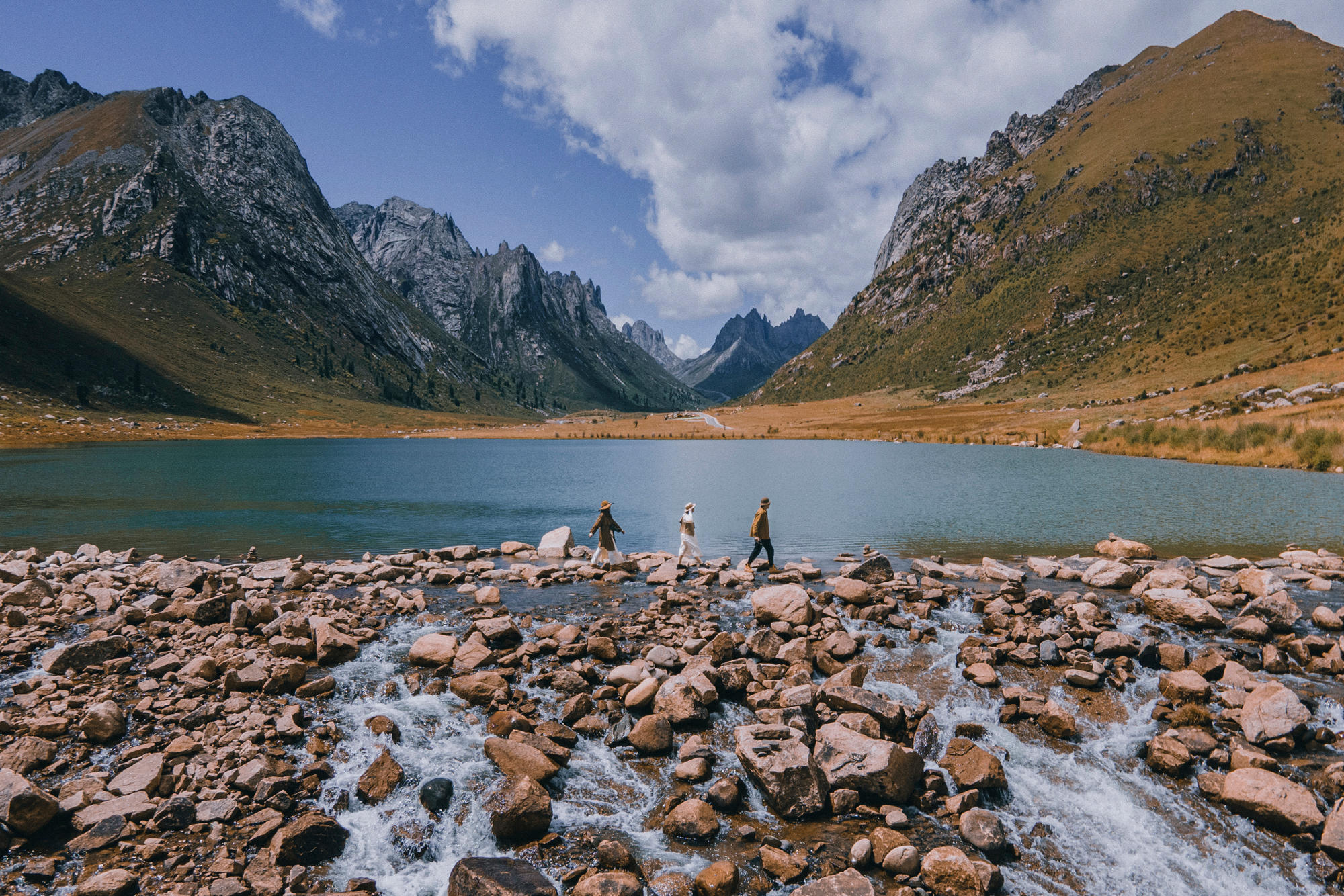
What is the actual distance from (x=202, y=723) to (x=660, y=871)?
36.6 feet

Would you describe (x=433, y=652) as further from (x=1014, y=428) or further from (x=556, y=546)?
(x=1014, y=428)

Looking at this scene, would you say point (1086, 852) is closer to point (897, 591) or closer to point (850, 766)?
point (850, 766)

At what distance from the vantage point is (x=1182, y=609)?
19.4 m

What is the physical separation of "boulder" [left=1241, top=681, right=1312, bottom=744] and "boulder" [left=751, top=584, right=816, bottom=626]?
10525 mm

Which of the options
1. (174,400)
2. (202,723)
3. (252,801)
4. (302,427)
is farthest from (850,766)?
(174,400)

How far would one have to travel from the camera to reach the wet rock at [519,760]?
1195 centimetres

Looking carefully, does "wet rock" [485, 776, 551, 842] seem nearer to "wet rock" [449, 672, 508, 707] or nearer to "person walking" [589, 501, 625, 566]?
"wet rock" [449, 672, 508, 707]

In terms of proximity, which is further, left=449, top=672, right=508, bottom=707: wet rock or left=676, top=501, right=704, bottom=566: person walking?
left=676, top=501, right=704, bottom=566: person walking

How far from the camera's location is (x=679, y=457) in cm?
10338

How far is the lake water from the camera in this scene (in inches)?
1406

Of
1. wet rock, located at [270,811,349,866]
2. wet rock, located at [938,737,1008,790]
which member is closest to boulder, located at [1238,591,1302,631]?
wet rock, located at [938,737,1008,790]

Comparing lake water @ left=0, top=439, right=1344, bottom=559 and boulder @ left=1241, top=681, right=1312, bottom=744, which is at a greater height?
boulder @ left=1241, top=681, right=1312, bottom=744

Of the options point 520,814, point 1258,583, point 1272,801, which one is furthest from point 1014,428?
point 520,814

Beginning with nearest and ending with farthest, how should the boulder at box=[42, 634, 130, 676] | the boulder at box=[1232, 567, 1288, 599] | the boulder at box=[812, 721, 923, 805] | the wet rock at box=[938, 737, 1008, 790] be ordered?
the boulder at box=[812, 721, 923, 805] → the wet rock at box=[938, 737, 1008, 790] → the boulder at box=[42, 634, 130, 676] → the boulder at box=[1232, 567, 1288, 599]
